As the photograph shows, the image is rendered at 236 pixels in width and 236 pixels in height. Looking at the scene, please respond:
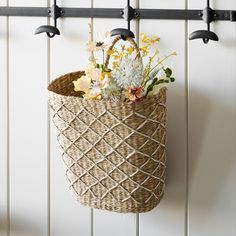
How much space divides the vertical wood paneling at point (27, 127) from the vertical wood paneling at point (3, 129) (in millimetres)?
13

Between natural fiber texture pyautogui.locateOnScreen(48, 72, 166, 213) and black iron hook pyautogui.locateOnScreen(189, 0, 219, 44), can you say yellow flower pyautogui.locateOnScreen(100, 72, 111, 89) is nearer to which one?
natural fiber texture pyautogui.locateOnScreen(48, 72, 166, 213)

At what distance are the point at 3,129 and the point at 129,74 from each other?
0.40 m

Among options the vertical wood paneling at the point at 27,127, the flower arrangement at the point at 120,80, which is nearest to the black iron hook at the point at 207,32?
the flower arrangement at the point at 120,80

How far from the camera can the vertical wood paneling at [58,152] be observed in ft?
3.24

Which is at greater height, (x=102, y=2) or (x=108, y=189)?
(x=102, y=2)

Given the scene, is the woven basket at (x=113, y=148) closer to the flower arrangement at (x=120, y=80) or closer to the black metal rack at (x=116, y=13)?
the flower arrangement at (x=120, y=80)

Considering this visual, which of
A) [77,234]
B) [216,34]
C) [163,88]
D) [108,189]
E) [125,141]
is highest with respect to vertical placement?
[216,34]

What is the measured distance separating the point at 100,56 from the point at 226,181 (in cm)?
43

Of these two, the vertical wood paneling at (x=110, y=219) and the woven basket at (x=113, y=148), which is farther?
the vertical wood paneling at (x=110, y=219)

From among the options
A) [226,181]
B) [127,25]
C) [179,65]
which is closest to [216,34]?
[179,65]

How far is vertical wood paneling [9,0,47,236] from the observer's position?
3.30 ft

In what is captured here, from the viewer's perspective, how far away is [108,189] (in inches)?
33.0

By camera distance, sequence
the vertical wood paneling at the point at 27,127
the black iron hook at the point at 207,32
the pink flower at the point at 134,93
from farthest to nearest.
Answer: the vertical wood paneling at the point at 27,127 < the black iron hook at the point at 207,32 < the pink flower at the point at 134,93

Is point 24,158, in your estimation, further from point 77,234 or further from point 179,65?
point 179,65
